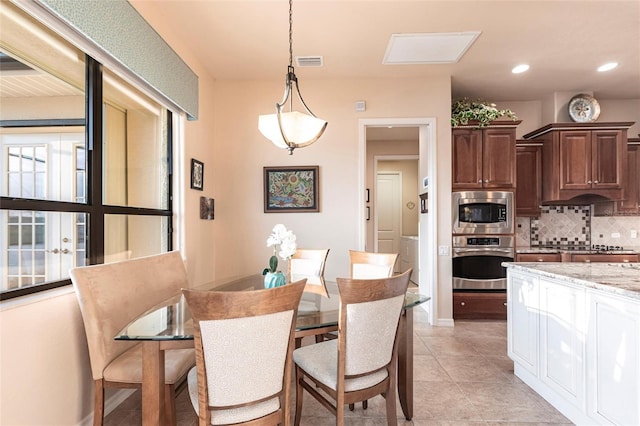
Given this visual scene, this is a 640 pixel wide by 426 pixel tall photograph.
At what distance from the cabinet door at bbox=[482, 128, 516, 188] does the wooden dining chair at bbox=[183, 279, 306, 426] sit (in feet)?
11.1

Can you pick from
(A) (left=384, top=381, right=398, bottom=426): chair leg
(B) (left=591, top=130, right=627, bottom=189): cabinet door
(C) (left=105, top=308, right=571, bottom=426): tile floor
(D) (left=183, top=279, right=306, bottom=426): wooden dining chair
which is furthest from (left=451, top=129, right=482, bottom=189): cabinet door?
(D) (left=183, top=279, right=306, bottom=426): wooden dining chair

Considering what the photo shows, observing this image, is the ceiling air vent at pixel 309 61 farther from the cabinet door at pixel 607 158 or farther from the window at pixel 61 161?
→ the cabinet door at pixel 607 158

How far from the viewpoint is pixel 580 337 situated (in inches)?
72.2

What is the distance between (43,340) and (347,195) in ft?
9.61

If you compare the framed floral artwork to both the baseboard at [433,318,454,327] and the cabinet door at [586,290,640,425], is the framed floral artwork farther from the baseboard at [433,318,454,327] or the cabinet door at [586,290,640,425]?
the cabinet door at [586,290,640,425]

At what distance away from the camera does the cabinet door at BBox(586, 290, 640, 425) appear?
4.96ft

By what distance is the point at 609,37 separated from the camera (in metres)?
2.91

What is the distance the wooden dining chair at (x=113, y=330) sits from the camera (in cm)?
164

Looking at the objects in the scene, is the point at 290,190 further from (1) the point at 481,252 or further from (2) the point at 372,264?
(1) the point at 481,252

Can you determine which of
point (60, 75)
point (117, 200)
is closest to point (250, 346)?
point (117, 200)

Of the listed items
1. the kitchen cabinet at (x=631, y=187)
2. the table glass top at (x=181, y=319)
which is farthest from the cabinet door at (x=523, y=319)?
the kitchen cabinet at (x=631, y=187)

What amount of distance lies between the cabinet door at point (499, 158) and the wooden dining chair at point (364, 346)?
2.85 meters

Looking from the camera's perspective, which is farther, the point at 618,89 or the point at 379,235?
the point at 379,235

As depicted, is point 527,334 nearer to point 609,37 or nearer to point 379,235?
point 609,37
